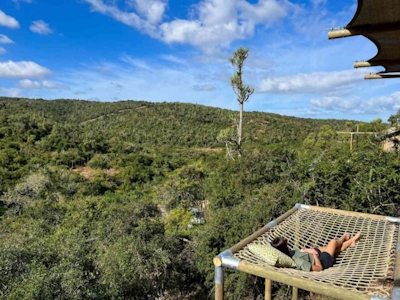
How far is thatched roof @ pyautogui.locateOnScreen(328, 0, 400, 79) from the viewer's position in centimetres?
140

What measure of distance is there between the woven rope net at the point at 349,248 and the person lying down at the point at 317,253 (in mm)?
57

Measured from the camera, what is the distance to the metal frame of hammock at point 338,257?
1.89m

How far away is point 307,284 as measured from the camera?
6.28ft

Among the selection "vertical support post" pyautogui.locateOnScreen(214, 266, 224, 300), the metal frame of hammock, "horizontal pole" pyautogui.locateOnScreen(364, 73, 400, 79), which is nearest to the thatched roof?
"horizontal pole" pyautogui.locateOnScreen(364, 73, 400, 79)

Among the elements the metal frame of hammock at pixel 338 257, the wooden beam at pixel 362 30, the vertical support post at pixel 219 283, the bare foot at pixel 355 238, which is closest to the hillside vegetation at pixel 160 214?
the metal frame of hammock at pixel 338 257

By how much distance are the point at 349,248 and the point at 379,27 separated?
7.06 feet

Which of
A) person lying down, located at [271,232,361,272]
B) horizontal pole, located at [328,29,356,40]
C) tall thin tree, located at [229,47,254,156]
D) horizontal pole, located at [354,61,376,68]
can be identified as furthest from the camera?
tall thin tree, located at [229,47,254,156]

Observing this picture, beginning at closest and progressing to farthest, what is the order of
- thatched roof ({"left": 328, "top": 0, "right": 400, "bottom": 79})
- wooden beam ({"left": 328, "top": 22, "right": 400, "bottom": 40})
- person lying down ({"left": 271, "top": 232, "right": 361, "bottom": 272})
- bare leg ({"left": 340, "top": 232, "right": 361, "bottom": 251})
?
thatched roof ({"left": 328, "top": 0, "right": 400, "bottom": 79}), wooden beam ({"left": 328, "top": 22, "right": 400, "bottom": 40}), person lying down ({"left": 271, "top": 232, "right": 361, "bottom": 272}), bare leg ({"left": 340, "top": 232, "right": 361, "bottom": 251})

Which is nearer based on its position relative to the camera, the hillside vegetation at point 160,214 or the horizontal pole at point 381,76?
the horizontal pole at point 381,76

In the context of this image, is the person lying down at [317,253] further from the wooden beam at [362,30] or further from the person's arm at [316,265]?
the wooden beam at [362,30]

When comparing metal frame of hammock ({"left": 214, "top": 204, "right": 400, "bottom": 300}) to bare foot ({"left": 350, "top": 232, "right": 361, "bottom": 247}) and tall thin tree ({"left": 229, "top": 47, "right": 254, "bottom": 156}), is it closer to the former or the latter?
bare foot ({"left": 350, "top": 232, "right": 361, "bottom": 247})

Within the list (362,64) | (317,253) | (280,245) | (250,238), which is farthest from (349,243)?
(362,64)

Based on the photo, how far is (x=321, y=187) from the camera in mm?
5957

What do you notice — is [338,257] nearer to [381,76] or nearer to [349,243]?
[349,243]
